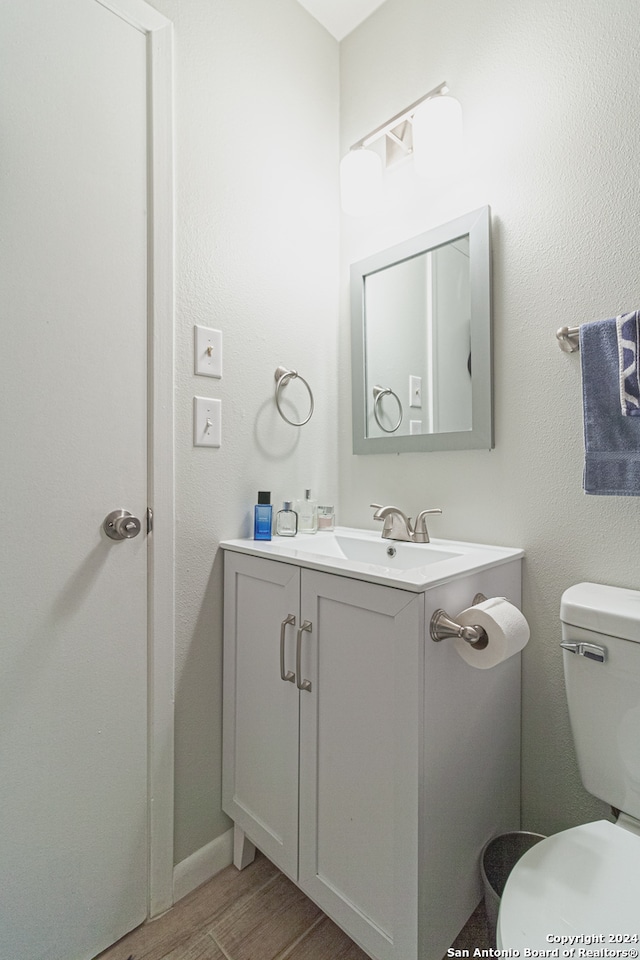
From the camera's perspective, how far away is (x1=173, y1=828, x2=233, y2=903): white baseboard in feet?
3.85

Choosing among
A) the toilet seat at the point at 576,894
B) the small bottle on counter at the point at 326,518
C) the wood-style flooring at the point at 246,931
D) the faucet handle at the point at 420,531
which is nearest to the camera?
the toilet seat at the point at 576,894

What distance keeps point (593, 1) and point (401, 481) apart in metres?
1.24

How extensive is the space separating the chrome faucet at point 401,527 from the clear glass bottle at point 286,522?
265 millimetres

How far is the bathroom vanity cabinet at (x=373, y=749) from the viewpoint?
2.78 feet

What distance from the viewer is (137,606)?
3.65ft

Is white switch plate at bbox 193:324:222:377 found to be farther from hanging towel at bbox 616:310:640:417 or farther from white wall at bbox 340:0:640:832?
hanging towel at bbox 616:310:640:417

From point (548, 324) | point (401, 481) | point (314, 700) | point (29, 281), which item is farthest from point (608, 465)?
point (29, 281)

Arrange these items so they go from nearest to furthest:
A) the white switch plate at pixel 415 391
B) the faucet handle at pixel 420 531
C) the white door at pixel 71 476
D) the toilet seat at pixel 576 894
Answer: the toilet seat at pixel 576 894, the white door at pixel 71 476, the faucet handle at pixel 420 531, the white switch plate at pixel 415 391

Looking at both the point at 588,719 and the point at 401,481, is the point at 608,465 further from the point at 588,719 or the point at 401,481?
the point at 401,481

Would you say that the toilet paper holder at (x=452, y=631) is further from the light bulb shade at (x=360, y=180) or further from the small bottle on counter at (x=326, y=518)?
the light bulb shade at (x=360, y=180)

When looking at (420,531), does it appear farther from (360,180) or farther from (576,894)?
(360,180)

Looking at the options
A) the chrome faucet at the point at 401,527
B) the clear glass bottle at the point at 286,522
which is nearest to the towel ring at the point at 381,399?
the chrome faucet at the point at 401,527

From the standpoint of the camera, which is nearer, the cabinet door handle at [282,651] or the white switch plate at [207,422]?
the cabinet door handle at [282,651]

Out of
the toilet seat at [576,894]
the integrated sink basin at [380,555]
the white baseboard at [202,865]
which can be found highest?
the integrated sink basin at [380,555]
